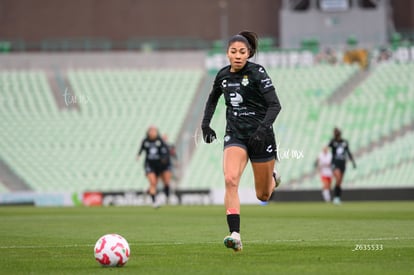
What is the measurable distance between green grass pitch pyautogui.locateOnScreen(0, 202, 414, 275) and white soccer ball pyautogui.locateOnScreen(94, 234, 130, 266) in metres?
0.12

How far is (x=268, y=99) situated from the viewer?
12.0m

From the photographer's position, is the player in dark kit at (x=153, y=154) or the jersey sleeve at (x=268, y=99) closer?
the jersey sleeve at (x=268, y=99)

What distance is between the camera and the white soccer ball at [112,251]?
1004 centimetres

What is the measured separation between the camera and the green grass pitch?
9844 mm

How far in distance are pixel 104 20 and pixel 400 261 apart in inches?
1507

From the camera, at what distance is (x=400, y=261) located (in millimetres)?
10195

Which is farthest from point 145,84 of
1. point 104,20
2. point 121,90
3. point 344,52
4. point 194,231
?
point 194,231

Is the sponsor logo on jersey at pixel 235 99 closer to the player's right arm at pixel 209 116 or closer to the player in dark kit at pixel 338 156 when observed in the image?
the player's right arm at pixel 209 116

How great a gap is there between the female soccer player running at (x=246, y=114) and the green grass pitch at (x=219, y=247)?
99 cm

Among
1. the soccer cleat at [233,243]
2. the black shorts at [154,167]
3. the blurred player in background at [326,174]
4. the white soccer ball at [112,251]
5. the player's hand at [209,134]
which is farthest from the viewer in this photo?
the blurred player in background at [326,174]

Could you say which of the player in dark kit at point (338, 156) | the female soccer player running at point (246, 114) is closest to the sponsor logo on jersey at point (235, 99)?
the female soccer player running at point (246, 114)

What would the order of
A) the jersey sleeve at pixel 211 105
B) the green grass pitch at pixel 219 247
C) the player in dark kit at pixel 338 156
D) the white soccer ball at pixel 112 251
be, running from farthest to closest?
the player in dark kit at pixel 338 156
the jersey sleeve at pixel 211 105
the white soccer ball at pixel 112 251
the green grass pitch at pixel 219 247

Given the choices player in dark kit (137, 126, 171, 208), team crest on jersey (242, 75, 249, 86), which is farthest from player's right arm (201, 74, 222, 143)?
player in dark kit (137, 126, 171, 208)

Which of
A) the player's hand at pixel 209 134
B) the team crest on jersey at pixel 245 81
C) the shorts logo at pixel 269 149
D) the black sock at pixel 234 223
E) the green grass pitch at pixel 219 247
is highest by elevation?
the team crest on jersey at pixel 245 81
